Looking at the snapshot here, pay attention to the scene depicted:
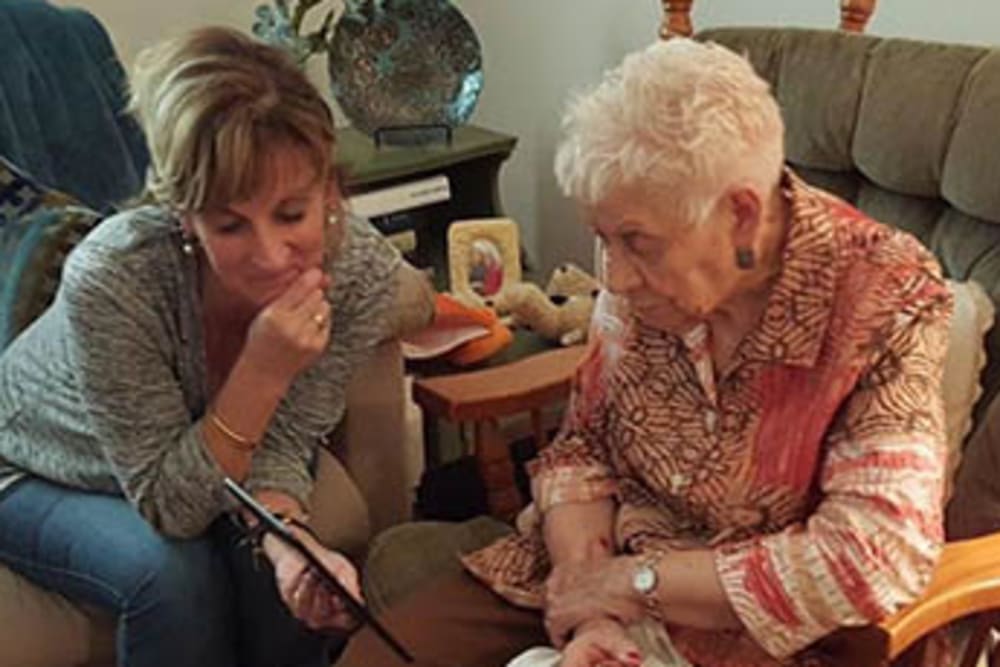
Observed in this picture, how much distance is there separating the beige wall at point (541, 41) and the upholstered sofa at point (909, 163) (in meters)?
0.51

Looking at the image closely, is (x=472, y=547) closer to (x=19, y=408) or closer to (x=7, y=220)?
(x=19, y=408)

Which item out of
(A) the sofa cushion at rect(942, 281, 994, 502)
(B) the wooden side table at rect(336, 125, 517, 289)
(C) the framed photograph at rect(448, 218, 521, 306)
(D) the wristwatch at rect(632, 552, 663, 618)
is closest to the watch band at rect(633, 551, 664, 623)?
(D) the wristwatch at rect(632, 552, 663, 618)

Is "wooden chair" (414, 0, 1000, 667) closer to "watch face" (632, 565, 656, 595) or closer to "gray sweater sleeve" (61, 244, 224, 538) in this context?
"watch face" (632, 565, 656, 595)

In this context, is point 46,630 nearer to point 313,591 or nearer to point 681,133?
point 313,591

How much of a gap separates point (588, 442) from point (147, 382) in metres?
0.55

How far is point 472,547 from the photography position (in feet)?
5.67

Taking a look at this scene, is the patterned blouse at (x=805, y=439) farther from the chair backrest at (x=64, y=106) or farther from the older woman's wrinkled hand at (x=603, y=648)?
the chair backrest at (x=64, y=106)

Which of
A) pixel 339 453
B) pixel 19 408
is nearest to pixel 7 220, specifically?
pixel 19 408

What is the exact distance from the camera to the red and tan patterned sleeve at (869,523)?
1229 mm

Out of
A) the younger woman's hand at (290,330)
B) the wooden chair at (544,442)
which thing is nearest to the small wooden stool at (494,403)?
the wooden chair at (544,442)

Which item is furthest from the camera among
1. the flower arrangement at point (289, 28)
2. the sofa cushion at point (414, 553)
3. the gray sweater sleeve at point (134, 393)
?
the flower arrangement at point (289, 28)

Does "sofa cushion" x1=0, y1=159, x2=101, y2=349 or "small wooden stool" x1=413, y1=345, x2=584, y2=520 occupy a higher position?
"sofa cushion" x1=0, y1=159, x2=101, y2=349

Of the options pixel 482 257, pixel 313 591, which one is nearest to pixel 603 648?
pixel 313 591

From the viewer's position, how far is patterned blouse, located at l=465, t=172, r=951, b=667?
48.8 inches
